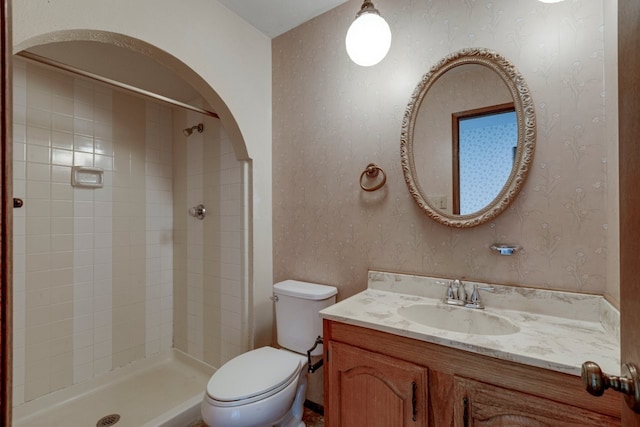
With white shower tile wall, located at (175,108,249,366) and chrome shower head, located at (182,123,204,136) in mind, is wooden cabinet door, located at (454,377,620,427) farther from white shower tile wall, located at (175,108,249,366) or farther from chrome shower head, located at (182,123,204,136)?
chrome shower head, located at (182,123,204,136)

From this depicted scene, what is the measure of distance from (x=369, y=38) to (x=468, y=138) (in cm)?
65

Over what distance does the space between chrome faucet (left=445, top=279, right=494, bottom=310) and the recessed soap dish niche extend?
247 cm

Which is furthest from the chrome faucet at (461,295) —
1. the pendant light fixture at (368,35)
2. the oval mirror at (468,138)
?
the pendant light fixture at (368,35)

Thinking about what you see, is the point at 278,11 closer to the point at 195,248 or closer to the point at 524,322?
the point at 195,248

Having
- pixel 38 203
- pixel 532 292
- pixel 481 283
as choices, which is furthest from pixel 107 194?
pixel 532 292

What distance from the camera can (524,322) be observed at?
1.07 meters

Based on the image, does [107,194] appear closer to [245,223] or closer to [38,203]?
[38,203]

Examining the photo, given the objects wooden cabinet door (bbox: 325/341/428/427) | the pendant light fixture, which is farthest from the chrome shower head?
wooden cabinet door (bbox: 325/341/428/427)

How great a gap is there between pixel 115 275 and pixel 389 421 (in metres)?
2.22

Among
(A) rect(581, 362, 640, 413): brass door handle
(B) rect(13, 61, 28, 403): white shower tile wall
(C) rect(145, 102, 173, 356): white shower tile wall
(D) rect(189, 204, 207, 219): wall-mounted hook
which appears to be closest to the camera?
(A) rect(581, 362, 640, 413): brass door handle

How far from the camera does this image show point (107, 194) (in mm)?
2195

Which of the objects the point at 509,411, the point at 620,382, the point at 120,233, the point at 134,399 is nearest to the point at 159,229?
the point at 120,233

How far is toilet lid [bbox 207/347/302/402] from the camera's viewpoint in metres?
1.21

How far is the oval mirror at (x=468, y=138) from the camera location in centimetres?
119
